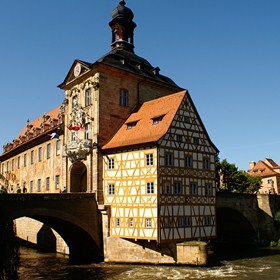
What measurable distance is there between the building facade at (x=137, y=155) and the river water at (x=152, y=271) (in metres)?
1.85

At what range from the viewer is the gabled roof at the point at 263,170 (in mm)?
68188

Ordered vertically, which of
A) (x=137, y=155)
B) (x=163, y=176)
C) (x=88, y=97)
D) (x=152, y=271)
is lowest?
(x=152, y=271)

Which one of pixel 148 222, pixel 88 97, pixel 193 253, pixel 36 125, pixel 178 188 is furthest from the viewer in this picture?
pixel 36 125

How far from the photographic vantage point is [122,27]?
121 ft

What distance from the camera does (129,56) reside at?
1353 inches

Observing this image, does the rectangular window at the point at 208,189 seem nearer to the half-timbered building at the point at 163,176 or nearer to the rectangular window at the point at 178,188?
the half-timbered building at the point at 163,176

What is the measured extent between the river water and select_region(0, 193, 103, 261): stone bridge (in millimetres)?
1862

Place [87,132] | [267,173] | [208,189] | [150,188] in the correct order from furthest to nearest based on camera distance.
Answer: [267,173] → [87,132] → [208,189] → [150,188]

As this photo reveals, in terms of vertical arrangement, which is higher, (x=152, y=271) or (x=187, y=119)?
(x=187, y=119)

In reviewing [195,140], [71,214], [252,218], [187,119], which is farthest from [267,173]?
[71,214]

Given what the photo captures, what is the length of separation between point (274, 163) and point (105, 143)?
53.8 meters

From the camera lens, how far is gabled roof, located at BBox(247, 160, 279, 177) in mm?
68188

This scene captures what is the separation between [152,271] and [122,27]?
77.4ft

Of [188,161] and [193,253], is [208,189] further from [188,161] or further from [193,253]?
[193,253]
